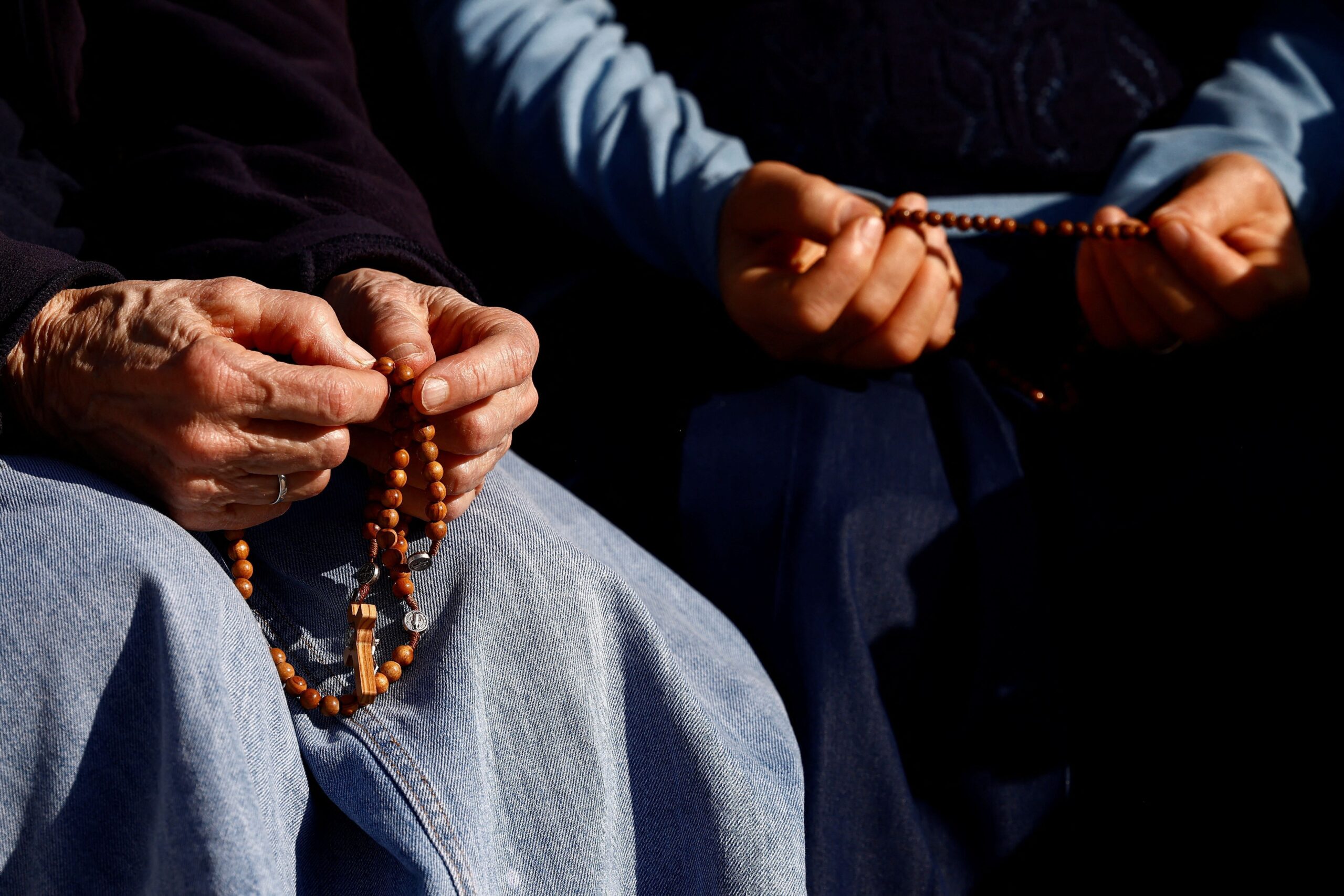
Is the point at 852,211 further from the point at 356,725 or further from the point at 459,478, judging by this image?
the point at 356,725

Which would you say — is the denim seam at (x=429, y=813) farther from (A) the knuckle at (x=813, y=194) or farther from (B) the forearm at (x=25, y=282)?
(A) the knuckle at (x=813, y=194)

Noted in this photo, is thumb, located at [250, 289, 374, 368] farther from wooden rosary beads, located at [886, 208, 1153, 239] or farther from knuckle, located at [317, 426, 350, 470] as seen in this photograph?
wooden rosary beads, located at [886, 208, 1153, 239]

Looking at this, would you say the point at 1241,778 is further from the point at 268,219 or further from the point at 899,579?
the point at 268,219

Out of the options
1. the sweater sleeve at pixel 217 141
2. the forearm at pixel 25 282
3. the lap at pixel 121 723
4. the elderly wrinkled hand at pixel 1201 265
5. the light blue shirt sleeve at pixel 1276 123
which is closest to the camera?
the lap at pixel 121 723

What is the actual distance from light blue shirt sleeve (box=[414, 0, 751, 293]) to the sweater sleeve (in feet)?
0.79

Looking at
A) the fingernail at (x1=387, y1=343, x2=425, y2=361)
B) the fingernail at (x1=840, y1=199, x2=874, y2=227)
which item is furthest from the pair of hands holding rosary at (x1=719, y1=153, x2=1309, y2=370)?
the fingernail at (x1=387, y1=343, x2=425, y2=361)

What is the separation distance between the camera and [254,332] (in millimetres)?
775

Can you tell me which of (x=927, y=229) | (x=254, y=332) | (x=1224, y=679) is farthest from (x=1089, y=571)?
(x=254, y=332)

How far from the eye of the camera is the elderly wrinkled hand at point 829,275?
1.15 metres

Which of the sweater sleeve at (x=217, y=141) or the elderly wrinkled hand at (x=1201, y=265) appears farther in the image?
the elderly wrinkled hand at (x=1201, y=265)

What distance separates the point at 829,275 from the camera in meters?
1.15

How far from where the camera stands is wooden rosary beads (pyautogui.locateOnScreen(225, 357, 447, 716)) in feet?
2.55

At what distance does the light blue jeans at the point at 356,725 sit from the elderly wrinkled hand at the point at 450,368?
0.06m

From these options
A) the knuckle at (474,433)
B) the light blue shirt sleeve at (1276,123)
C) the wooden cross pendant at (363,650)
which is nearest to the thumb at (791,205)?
the light blue shirt sleeve at (1276,123)
